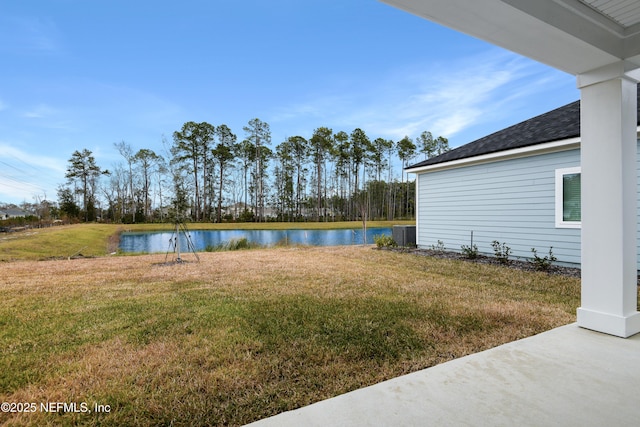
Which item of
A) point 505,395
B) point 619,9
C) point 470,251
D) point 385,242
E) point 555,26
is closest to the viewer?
point 505,395

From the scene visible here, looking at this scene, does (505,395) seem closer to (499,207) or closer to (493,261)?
(493,261)

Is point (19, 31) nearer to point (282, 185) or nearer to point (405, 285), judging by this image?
point (405, 285)

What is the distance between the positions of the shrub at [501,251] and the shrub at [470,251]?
399mm

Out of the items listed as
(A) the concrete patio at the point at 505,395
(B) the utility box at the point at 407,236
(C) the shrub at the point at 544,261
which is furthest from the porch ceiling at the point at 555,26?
(B) the utility box at the point at 407,236

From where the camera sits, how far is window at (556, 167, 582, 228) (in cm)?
564

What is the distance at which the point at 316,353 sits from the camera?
2.28m

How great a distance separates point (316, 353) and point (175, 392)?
0.96 meters

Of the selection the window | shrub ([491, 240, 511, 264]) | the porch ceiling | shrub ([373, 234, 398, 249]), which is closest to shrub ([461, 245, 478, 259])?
shrub ([491, 240, 511, 264])

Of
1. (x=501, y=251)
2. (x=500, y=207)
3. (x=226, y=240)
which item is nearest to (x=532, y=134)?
(x=500, y=207)

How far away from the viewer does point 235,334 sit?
8.75ft

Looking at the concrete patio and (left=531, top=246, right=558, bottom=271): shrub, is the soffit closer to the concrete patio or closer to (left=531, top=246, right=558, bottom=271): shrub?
the concrete patio

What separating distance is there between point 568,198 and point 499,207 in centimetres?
139

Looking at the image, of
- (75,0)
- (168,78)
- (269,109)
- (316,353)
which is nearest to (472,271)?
(316,353)

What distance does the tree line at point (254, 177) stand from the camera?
27172 millimetres
